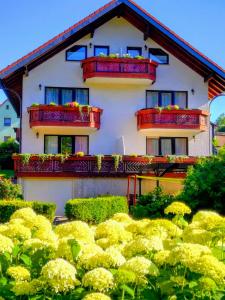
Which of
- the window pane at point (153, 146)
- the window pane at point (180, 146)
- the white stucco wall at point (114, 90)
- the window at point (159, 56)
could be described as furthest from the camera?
the window pane at point (180, 146)

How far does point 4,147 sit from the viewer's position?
5084 centimetres

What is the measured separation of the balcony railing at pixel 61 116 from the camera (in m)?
26.6

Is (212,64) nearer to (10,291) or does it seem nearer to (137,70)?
(137,70)

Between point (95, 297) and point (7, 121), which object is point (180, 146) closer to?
point (95, 297)

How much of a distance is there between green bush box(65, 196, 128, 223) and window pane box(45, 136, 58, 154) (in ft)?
27.5

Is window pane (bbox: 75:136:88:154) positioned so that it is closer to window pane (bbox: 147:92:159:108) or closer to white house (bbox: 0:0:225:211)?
white house (bbox: 0:0:225:211)

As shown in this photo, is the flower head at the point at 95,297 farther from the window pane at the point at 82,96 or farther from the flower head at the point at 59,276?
Answer: the window pane at the point at 82,96

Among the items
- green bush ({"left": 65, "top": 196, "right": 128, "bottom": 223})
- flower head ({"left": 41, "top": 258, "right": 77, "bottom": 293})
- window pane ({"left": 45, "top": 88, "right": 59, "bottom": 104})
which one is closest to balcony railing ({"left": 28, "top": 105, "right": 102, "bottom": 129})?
window pane ({"left": 45, "top": 88, "right": 59, "bottom": 104})

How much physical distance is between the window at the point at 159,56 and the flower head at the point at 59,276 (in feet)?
88.5

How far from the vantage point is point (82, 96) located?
28734mm

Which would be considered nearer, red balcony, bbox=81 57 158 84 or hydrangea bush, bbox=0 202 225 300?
hydrangea bush, bbox=0 202 225 300

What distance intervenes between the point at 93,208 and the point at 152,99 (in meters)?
11.2

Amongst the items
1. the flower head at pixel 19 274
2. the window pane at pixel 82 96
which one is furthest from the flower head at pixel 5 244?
the window pane at pixel 82 96

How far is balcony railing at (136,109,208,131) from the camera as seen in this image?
27578 mm
